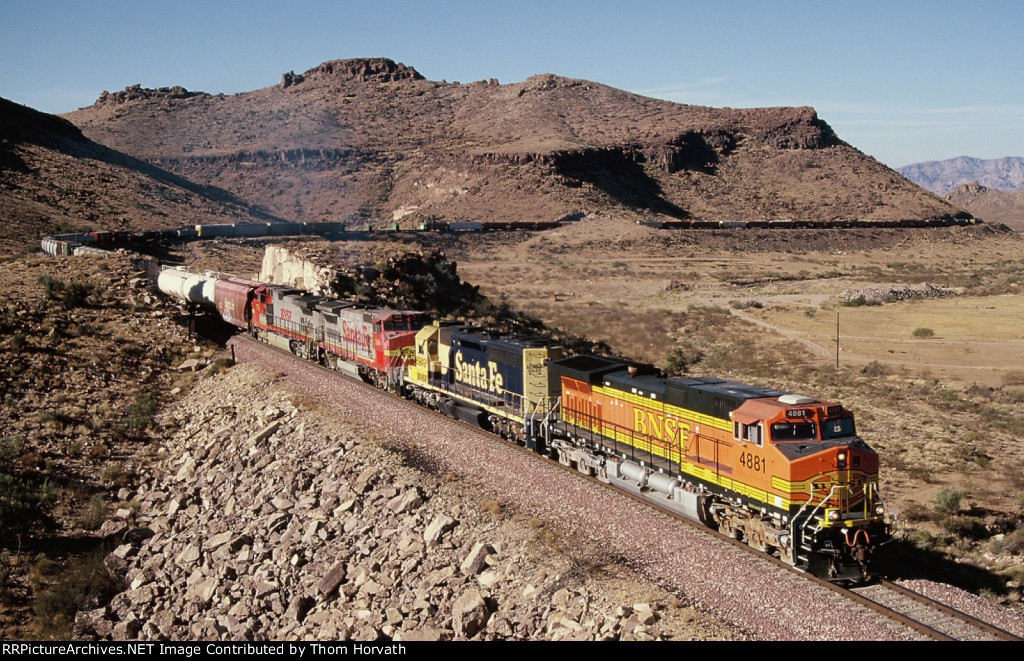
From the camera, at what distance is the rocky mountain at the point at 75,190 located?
78488mm

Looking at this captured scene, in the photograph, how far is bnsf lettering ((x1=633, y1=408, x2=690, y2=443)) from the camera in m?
16.7

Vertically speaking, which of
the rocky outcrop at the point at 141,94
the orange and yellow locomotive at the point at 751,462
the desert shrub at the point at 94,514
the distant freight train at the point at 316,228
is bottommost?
the desert shrub at the point at 94,514

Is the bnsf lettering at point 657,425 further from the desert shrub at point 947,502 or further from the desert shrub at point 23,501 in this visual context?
the desert shrub at point 23,501

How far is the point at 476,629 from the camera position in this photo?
1354 centimetres

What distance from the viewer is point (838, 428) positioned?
14320mm

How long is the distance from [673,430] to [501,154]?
114753 millimetres

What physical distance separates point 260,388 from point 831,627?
73.8ft

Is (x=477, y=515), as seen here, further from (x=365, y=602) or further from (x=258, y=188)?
(x=258, y=188)

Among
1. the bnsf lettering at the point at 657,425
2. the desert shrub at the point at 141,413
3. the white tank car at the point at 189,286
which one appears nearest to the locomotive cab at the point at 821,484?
the bnsf lettering at the point at 657,425

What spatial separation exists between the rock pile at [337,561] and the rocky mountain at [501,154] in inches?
3682

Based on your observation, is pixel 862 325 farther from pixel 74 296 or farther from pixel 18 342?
pixel 18 342

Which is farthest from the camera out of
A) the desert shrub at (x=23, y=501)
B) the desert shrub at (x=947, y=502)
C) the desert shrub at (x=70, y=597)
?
the desert shrub at (x=23, y=501)

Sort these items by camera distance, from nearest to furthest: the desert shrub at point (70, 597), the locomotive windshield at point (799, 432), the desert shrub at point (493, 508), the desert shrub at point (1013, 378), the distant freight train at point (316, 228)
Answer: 1. the locomotive windshield at point (799, 432)
2. the desert shrub at point (493, 508)
3. the desert shrub at point (70, 597)
4. the desert shrub at point (1013, 378)
5. the distant freight train at point (316, 228)

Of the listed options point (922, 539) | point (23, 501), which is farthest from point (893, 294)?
point (23, 501)
